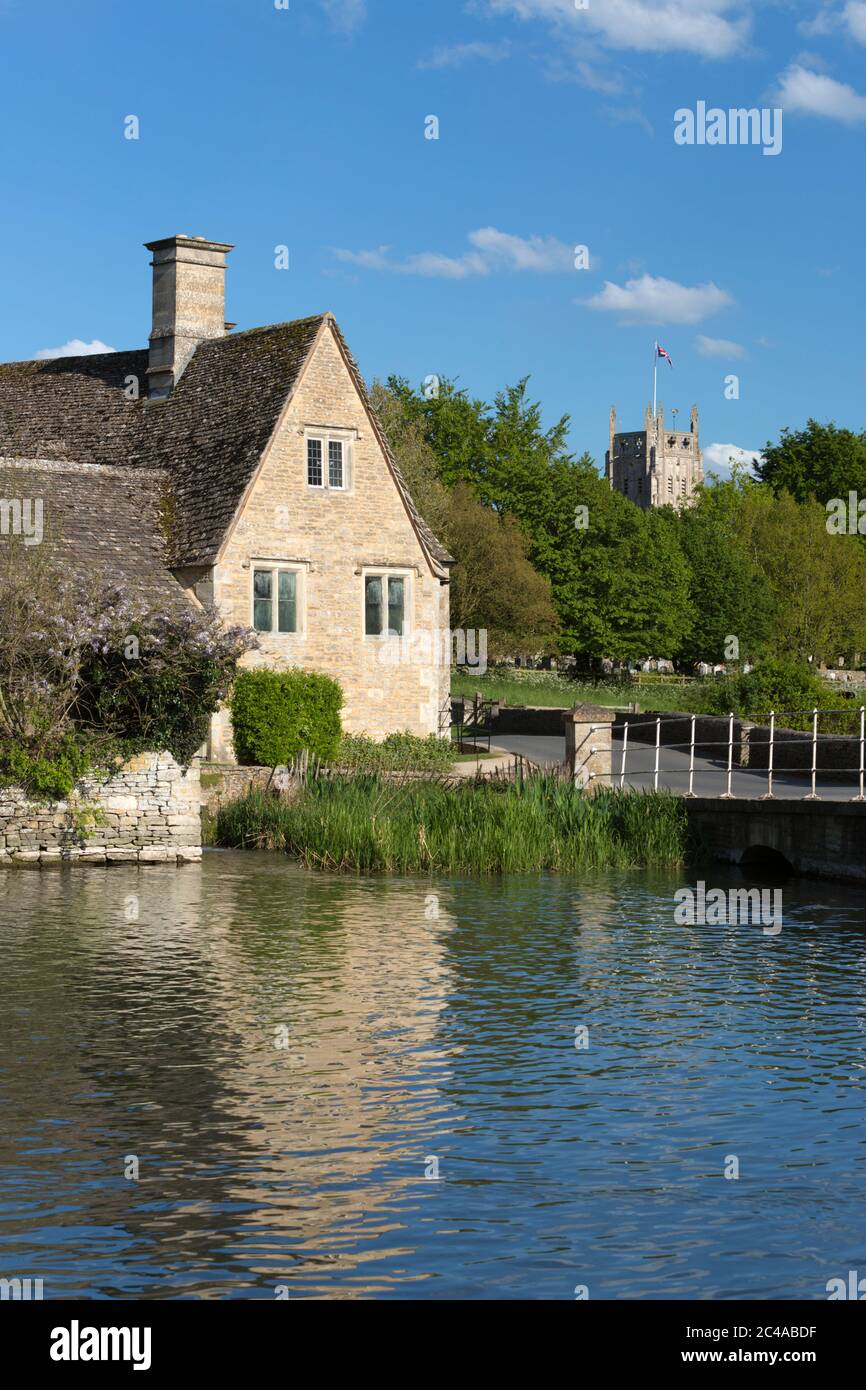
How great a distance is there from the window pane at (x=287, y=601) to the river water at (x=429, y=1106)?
1840 cm

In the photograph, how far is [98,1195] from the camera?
10.5 m

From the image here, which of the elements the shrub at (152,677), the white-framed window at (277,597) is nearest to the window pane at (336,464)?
the white-framed window at (277,597)

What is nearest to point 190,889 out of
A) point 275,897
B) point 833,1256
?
point 275,897

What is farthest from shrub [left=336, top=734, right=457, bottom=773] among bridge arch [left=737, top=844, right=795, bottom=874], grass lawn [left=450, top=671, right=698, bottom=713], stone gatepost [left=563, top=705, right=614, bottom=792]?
grass lawn [left=450, top=671, right=698, bottom=713]

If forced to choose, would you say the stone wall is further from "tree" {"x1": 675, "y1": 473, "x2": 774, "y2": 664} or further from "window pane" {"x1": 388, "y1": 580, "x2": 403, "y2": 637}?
"tree" {"x1": 675, "y1": 473, "x2": 774, "y2": 664}

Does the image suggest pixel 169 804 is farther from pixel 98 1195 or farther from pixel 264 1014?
pixel 98 1195

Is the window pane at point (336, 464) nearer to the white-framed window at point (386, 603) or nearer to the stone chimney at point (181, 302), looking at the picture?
the white-framed window at point (386, 603)

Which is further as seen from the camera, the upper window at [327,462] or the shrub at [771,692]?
the shrub at [771,692]

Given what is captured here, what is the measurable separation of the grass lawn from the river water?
41.4 meters

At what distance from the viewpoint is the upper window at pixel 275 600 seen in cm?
4041

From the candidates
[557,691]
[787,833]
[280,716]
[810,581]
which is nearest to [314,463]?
[280,716]

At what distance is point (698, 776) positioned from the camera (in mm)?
37781

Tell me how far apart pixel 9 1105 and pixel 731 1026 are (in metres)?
6.67

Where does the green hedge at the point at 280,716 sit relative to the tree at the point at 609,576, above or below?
below
